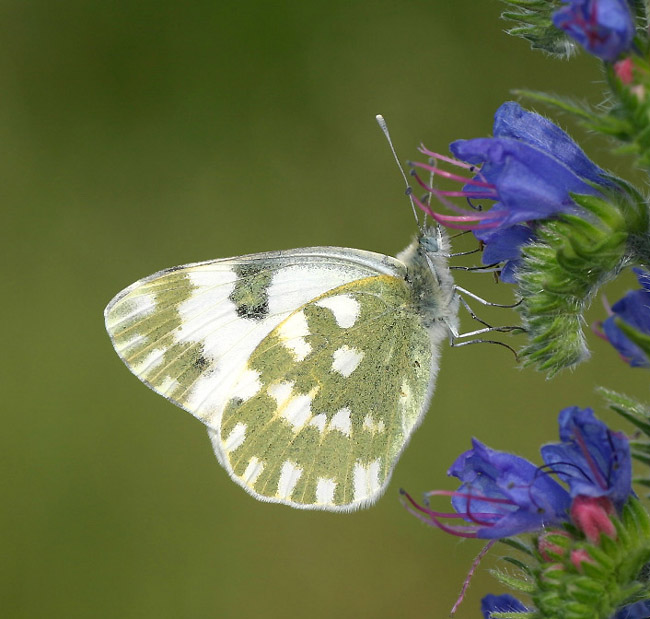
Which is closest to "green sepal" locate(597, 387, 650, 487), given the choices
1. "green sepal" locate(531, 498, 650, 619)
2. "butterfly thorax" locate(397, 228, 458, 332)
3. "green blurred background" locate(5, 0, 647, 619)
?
"green sepal" locate(531, 498, 650, 619)

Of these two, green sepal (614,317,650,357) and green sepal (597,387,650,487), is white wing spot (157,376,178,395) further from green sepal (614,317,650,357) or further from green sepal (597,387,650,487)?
green sepal (614,317,650,357)

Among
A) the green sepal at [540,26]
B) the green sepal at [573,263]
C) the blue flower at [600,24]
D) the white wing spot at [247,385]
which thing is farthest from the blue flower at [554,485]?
the white wing spot at [247,385]

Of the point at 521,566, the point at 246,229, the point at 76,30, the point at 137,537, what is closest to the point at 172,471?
the point at 137,537

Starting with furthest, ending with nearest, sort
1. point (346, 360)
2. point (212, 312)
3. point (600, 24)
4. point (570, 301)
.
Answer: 1. point (346, 360)
2. point (212, 312)
3. point (570, 301)
4. point (600, 24)

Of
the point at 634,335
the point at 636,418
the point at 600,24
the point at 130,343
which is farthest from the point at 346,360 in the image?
the point at 600,24

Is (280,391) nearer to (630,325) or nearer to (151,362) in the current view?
(151,362)
